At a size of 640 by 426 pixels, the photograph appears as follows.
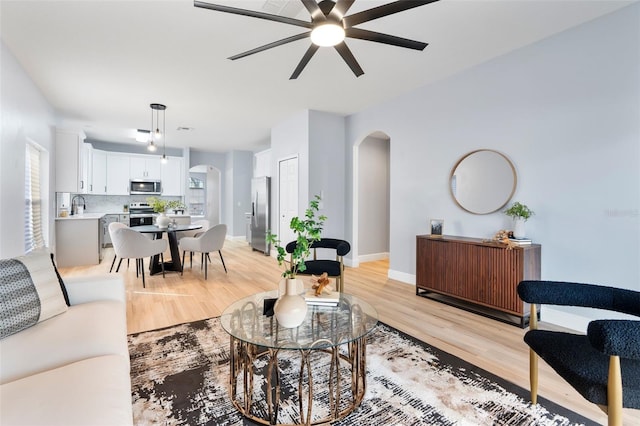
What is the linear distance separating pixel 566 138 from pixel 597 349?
7.99 ft

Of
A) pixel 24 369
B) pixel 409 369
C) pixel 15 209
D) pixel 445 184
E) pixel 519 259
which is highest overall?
pixel 445 184

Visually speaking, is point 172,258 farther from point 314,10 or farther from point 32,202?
point 314,10

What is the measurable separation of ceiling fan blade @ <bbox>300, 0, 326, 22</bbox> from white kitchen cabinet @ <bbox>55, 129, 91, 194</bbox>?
5674 millimetres

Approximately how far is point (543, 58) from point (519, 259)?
77.3 inches

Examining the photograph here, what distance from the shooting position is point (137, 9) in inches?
97.8

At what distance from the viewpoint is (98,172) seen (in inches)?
298

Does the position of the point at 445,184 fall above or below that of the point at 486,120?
below

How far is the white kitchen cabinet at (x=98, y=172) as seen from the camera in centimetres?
749

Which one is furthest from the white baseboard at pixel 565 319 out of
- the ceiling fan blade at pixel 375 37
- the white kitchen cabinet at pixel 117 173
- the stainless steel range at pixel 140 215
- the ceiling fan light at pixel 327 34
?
the white kitchen cabinet at pixel 117 173

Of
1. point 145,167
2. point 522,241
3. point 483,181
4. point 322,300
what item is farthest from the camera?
point 145,167

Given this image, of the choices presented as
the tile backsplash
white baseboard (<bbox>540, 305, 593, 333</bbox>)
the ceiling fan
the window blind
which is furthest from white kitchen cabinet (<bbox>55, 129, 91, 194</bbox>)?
white baseboard (<bbox>540, 305, 593, 333</bbox>)

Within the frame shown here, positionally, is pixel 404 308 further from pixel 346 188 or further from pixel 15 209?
pixel 15 209

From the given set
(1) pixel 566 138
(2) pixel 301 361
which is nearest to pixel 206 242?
(2) pixel 301 361

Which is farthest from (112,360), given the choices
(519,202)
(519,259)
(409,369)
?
(519,202)
